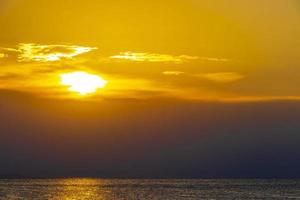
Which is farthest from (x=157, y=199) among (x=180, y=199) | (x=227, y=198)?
(x=227, y=198)

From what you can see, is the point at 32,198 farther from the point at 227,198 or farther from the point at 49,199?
the point at 227,198

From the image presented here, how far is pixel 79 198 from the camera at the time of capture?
6516 inches

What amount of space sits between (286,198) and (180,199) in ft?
79.5

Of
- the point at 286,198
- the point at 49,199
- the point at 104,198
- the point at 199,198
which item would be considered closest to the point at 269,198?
the point at 286,198

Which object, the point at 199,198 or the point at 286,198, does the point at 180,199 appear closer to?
the point at 199,198

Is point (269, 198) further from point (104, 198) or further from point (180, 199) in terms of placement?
point (104, 198)

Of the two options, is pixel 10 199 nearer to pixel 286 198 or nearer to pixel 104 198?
pixel 104 198

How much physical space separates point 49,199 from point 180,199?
28177 mm

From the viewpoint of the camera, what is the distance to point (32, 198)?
160625 millimetres

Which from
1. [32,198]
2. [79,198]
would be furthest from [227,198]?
[32,198]

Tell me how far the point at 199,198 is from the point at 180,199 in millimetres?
5458

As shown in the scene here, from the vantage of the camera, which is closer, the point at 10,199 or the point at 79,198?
the point at 10,199

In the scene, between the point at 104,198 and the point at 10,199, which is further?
the point at 104,198

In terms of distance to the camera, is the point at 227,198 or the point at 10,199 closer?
the point at 10,199
